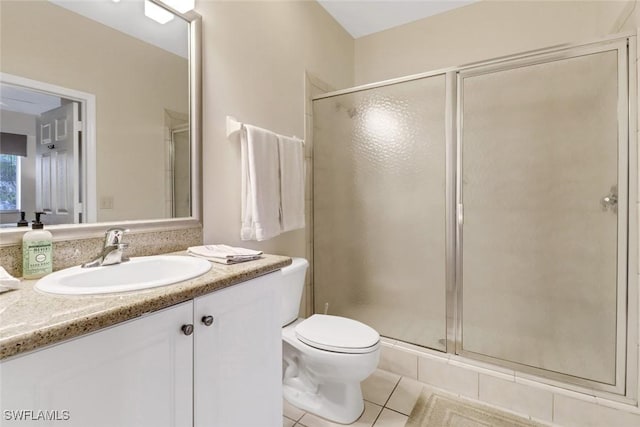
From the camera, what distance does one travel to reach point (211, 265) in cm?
103

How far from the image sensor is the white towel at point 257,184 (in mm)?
1528

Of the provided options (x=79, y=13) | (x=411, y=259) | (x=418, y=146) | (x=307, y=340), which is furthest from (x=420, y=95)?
(x=79, y=13)

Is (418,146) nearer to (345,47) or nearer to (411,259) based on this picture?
(411,259)

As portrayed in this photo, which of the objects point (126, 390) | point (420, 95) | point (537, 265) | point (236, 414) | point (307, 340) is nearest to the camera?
point (126, 390)

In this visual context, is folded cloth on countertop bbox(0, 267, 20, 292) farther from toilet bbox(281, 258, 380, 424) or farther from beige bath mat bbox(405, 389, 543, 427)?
beige bath mat bbox(405, 389, 543, 427)

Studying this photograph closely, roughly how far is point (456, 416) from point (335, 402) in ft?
1.98

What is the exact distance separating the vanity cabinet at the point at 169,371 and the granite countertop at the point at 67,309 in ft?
0.10

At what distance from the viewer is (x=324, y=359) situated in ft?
4.57

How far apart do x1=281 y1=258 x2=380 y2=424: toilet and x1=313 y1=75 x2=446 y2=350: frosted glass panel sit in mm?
474

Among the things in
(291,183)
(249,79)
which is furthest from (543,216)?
(249,79)

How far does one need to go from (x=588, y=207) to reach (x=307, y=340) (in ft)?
4.85

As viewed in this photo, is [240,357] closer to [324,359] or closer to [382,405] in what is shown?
[324,359]

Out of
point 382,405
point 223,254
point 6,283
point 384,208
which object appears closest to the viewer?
point 6,283

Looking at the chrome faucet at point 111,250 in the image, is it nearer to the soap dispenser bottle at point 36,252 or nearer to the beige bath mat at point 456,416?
the soap dispenser bottle at point 36,252
